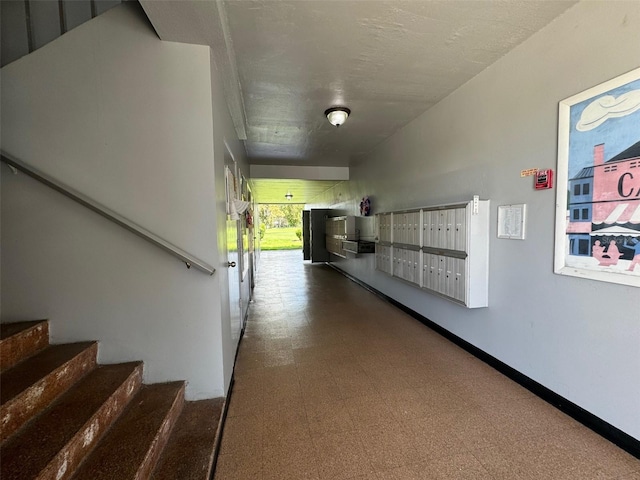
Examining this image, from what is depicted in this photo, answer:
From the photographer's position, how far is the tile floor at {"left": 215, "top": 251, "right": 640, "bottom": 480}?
1554 millimetres

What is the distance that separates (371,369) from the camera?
259cm

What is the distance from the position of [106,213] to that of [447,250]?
111 inches

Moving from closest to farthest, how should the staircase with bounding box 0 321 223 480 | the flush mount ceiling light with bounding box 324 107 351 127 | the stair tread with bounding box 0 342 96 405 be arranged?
the staircase with bounding box 0 321 223 480 → the stair tread with bounding box 0 342 96 405 → the flush mount ceiling light with bounding box 324 107 351 127

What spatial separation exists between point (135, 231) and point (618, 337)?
2.91m

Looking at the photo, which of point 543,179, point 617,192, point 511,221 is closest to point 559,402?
point 511,221

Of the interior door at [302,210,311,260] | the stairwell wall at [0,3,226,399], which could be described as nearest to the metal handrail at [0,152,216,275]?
the stairwell wall at [0,3,226,399]

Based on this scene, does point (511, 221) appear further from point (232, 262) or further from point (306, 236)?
point (306, 236)

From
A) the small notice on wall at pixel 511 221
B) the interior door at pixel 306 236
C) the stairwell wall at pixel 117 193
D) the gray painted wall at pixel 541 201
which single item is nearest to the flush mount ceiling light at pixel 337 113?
the gray painted wall at pixel 541 201

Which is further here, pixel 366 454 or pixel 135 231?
pixel 135 231

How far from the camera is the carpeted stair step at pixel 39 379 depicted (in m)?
1.27

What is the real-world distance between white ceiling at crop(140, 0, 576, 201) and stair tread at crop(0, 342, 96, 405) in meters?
2.00

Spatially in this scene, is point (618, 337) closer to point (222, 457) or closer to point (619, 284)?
point (619, 284)

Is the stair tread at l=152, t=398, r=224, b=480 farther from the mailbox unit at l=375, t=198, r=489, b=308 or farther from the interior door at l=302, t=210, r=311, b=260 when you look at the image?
the interior door at l=302, t=210, r=311, b=260

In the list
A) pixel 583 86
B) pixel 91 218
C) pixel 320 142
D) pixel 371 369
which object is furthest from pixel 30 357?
pixel 320 142
